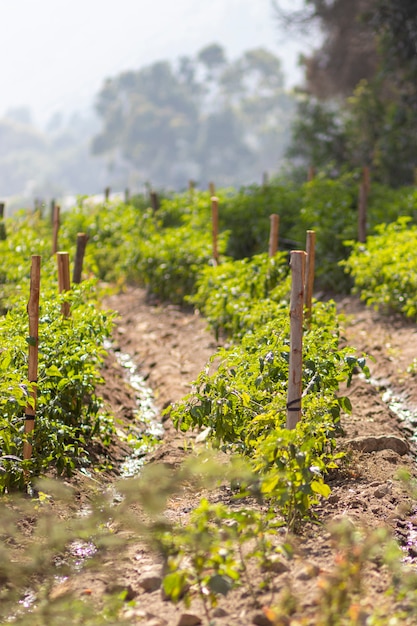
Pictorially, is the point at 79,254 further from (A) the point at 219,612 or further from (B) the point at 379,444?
(A) the point at 219,612

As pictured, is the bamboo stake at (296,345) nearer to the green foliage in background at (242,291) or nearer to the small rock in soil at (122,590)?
the small rock in soil at (122,590)

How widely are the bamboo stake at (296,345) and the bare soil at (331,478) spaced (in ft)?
1.95

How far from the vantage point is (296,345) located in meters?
4.50

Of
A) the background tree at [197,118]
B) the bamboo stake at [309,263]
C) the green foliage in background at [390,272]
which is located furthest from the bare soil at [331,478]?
the background tree at [197,118]

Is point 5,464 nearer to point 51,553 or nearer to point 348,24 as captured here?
point 51,553

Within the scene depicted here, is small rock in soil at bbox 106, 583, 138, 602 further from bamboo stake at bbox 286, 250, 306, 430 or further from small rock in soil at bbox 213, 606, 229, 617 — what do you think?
bamboo stake at bbox 286, 250, 306, 430

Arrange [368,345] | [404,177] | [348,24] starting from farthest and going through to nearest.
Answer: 1. [348,24]
2. [404,177]
3. [368,345]

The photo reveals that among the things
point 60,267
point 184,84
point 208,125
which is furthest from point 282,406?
point 184,84

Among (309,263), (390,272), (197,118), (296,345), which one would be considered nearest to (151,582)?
(296,345)

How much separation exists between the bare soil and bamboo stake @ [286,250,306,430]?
23.4 inches

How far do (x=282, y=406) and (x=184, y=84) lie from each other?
83196 millimetres

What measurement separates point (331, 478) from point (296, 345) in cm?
104

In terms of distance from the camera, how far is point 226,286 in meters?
8.00

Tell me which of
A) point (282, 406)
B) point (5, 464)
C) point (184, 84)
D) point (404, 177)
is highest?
point (184, 84)
